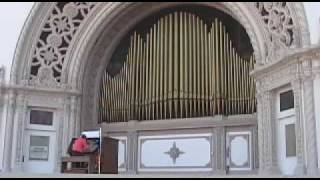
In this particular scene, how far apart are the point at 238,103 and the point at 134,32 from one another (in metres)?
2.62

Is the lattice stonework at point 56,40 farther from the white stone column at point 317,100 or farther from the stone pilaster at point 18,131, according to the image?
the white stone column at point 317,100

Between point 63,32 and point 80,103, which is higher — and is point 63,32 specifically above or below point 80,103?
above

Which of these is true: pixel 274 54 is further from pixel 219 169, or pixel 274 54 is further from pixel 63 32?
pixel 63 32

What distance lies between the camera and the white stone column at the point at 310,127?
722cm

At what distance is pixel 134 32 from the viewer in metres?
10.4

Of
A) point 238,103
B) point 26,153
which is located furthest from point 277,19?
point 26,153

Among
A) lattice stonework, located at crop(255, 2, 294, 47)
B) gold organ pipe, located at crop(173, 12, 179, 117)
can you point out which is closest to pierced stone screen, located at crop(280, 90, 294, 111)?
lattice stonework, located at crop(255, 2, 294, 47)

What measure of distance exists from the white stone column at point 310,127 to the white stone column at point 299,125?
0.28 ft

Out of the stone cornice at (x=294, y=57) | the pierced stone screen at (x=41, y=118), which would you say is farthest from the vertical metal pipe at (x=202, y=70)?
the pierced stone screen at (x=41, y=118)

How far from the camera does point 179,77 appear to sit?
372 inches

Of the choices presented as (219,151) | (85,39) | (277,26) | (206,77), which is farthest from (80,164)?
(277,26)

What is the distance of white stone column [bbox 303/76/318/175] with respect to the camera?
7223 mm

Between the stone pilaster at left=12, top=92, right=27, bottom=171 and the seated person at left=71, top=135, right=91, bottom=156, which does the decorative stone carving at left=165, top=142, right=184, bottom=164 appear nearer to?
the stone pilaster at left=12, top=92, right=27, bottom=171

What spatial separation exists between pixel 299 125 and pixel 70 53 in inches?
176
